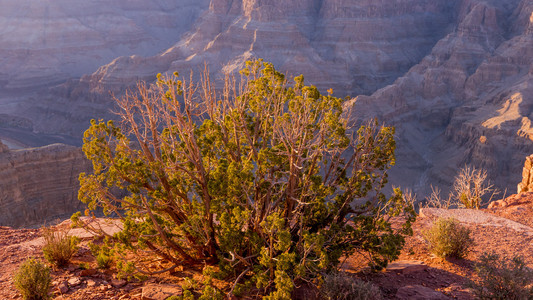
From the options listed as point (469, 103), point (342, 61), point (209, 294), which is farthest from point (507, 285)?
point (342, 61)

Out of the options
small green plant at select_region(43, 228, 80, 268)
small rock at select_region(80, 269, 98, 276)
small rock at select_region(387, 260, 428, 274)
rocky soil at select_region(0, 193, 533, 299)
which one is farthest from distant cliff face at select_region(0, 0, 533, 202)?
small rock at select_region(80, 269, 98, 276)

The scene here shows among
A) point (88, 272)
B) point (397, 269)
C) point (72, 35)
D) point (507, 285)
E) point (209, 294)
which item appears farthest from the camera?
point (72, 35)

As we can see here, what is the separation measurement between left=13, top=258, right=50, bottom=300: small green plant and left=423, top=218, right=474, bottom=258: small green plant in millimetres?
7381

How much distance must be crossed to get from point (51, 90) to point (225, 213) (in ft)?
334

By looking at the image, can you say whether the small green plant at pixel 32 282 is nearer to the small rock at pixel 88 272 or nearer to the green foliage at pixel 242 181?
the small rock at pixel 88 272

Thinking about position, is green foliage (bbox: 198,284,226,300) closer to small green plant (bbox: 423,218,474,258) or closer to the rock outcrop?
small green plant (bbox: 423,218,474,258)

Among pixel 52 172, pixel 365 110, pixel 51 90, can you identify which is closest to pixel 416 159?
pixel 365 110

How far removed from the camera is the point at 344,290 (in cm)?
544

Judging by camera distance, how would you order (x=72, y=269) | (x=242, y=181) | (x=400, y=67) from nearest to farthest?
(x=242, y=181), (x=72, y=269), (x=400, y=67)

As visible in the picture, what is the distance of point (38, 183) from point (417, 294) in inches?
1570

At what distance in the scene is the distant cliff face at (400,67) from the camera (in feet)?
208

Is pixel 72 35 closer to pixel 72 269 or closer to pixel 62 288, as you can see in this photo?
pixel 72 269

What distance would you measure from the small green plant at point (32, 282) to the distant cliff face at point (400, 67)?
2255 inches

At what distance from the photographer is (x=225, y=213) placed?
5.67 metres
